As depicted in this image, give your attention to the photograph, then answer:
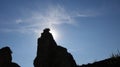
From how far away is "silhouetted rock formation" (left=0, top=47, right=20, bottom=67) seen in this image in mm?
46584

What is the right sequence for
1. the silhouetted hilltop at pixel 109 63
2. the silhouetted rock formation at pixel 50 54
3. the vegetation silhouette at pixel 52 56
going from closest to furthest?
the silhouetted hilltop at pixel 109 63 → the vegetation silhouette at pixel 52 56 → the silhouetted rock formation at pixel 50 54

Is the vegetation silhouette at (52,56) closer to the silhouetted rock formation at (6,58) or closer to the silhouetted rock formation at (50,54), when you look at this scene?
the silhouetted rock formation at (50,54)

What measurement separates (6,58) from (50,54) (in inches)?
541

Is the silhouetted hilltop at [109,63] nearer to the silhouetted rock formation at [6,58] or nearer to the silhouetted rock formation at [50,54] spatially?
the silhouetted rock formation at [50,54]

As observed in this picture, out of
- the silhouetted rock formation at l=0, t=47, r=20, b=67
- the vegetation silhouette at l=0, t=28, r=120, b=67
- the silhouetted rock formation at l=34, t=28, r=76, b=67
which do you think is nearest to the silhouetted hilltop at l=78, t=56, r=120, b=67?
the vegetation silhouette at l=0, t=28, r=120, b=67

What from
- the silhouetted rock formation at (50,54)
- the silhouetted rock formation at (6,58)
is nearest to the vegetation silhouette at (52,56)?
the silhouetted rock formation at (50,54)

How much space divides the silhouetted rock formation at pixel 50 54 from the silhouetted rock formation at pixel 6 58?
9.47 meters

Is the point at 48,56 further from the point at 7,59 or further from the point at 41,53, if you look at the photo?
the point at 7,59

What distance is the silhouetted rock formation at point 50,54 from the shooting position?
36.0 meters

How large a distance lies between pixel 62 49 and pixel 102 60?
794 cm

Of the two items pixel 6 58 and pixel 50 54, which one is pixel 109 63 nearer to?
pixel 50 54

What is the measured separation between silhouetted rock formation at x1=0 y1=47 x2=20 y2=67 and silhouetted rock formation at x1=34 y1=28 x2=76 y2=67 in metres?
9.47

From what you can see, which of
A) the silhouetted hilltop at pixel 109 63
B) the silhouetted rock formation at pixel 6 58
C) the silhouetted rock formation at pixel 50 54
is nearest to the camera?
the silhouetted hilltop at pixel 109 63

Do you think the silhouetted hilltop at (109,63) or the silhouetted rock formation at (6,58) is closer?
the silhouetted hilltop at (109,63)
